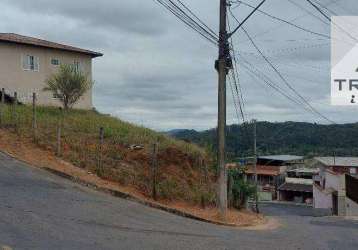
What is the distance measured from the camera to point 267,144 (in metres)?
60.6

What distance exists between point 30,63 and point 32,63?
0.53 feet

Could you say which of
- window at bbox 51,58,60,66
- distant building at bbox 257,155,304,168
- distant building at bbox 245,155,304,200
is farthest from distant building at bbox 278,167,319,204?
window at bbox 51,58,60,66

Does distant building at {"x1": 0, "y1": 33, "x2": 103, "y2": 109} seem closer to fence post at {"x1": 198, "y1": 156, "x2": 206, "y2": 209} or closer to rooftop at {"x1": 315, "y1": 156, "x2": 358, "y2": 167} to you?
fence post at {"x1": 198, "y1": 156, "x2": 206, "y2": 209}

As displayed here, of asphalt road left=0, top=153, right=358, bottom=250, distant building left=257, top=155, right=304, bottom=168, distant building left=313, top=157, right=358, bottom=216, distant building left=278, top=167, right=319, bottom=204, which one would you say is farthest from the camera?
distant building left=257, top=155, right=304, bottom=168

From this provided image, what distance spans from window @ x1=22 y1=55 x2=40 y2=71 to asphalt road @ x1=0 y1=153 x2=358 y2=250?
19072mm

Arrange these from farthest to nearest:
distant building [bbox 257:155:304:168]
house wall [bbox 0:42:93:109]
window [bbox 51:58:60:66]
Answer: distant building [bbox 257:155:304:168], window [bbox 51:58:60:66], house wall [bbox 0:42:93:109]

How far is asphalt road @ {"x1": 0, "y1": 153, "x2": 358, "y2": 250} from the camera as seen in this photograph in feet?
31.8

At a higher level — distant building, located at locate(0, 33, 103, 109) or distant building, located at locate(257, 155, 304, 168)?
distant building, located at locate(0, 33, 103, 109)

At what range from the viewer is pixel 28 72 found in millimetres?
34844

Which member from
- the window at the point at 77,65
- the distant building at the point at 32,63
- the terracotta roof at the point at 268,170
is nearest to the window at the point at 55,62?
the distant building at the point at 32,63

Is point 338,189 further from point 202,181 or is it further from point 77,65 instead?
point 202,181

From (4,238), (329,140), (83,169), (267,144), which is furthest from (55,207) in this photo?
(329,140)

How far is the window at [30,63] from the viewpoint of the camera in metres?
34.7

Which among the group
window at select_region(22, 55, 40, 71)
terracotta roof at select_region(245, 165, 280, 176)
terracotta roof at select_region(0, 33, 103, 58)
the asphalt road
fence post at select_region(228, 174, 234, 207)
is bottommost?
terracotta roof at select_region(245, 165, 280, 176)
